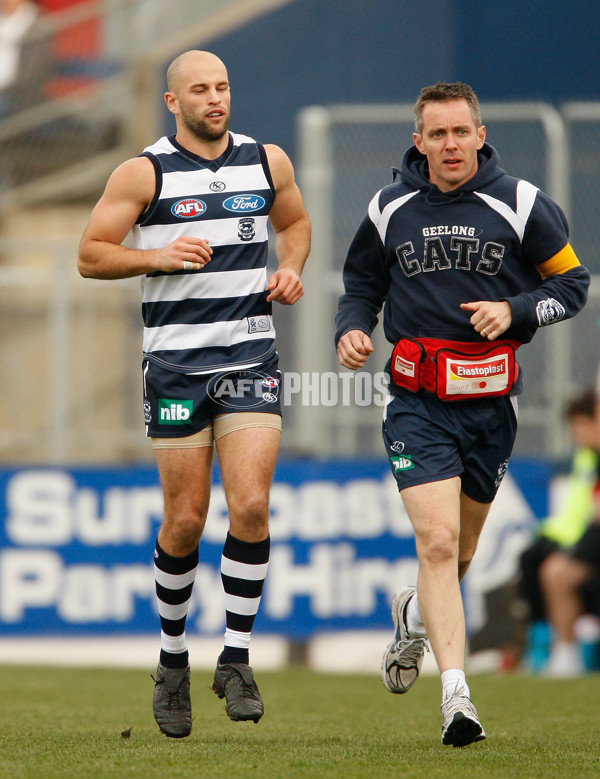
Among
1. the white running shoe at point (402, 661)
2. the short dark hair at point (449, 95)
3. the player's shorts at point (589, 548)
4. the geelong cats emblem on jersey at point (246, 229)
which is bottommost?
the player's shorts at point (589, 548)

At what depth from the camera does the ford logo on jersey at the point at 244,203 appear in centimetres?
465

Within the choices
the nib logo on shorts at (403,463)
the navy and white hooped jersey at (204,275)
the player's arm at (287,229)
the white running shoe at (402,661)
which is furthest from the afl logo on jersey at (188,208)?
the white running shoe at (402,661)

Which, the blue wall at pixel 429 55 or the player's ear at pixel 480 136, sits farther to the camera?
the blue wall at pixel 429 55

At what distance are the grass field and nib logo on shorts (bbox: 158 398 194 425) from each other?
1123 mm

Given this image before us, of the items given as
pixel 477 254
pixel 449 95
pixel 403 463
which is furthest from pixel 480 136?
pixel 403 463

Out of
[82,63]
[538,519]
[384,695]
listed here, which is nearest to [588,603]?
[538,519]

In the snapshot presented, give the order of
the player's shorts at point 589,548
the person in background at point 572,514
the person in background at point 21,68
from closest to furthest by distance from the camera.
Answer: the player's shorts at point 589,548 < the person in background at point 572,514 < the person in background at point 21,68

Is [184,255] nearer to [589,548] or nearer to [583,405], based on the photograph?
[589,548]

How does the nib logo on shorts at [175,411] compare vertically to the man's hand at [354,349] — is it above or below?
below

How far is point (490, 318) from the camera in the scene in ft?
14.5

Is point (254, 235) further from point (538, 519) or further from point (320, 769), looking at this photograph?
point (538, 519)

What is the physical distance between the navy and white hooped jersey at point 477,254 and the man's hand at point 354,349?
14 centimetres

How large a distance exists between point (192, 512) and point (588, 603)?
4349 millimetres

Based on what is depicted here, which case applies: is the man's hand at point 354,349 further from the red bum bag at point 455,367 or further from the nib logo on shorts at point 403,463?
the nib logo on shorts at point 403,463
